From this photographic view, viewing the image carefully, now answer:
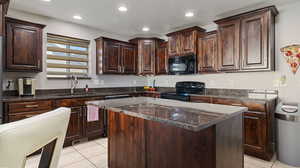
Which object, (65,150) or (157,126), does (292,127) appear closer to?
(157,126)

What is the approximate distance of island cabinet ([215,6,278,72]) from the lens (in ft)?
9.42

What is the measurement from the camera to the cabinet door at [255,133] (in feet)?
8.84

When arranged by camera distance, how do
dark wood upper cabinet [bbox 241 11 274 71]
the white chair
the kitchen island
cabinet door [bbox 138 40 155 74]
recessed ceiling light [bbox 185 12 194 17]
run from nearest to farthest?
the white chair < the kitchen island < dark wood upper cabinet [bbox 241 11 274 71] < recessed ceiling light [bbox 185 12 194 17] < cabinet door [bbox 138 40 155 74]

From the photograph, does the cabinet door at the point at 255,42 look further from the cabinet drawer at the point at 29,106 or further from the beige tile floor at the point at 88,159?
the cabinet drawer at the point at 29,106

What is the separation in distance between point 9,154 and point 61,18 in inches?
154

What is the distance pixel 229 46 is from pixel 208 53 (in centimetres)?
51

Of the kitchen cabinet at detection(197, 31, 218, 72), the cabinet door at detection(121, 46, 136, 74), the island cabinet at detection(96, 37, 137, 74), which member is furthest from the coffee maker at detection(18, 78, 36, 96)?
the kitchen cabinet at detection(197, 31, 218, 72)

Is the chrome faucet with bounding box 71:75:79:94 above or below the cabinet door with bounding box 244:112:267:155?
above

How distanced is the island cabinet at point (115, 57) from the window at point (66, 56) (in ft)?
1.13

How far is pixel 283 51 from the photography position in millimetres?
2980

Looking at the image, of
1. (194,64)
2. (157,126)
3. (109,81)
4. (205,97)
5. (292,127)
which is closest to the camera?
(157,126)

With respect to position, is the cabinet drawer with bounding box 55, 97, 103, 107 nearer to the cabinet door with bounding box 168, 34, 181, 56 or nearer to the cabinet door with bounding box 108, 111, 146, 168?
the cabinet door with bounding box 108, 111, 146, 168

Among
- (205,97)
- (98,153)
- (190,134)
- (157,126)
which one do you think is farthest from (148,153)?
(205,97)

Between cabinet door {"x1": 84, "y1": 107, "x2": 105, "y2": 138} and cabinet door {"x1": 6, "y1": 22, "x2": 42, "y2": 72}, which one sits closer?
cabinet door {"x1": 6, "y1": 22, "x2": 42, "y2": 72}
